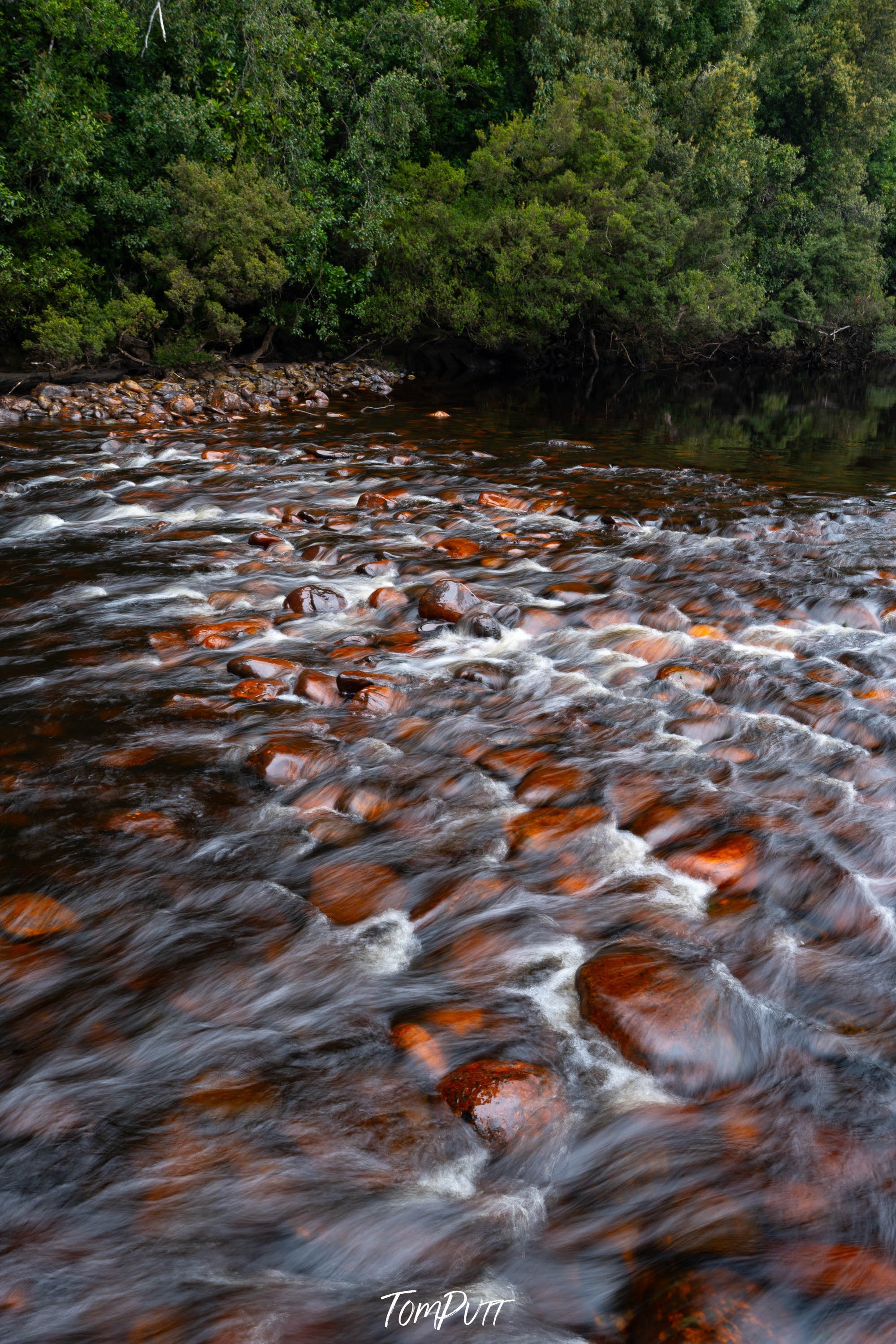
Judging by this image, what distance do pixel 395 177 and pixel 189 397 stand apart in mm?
7338

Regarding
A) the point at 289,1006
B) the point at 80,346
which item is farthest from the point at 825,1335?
the point at 80,346

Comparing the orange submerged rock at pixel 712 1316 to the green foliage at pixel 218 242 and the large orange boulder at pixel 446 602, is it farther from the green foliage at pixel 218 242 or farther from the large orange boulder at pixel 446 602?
the green foliage at pixel 218 242

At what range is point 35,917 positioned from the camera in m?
2.54

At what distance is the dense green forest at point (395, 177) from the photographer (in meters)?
13.3

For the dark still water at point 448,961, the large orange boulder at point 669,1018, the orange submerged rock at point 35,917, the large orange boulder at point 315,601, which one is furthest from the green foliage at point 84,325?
the large orange boulder at point 669,1018

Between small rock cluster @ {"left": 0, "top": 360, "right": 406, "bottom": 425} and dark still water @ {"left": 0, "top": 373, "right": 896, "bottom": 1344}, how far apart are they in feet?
24.2

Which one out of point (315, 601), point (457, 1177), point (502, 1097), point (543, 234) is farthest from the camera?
point (543, 234)

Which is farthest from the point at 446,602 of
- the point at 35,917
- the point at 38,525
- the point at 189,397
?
the point at 189,397

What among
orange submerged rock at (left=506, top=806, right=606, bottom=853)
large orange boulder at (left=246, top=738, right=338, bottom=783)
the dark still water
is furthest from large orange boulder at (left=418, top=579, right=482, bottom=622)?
orange submerged rock at (left=506, top=806, right=606, bottom=853)

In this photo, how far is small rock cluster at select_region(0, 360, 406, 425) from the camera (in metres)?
12.2

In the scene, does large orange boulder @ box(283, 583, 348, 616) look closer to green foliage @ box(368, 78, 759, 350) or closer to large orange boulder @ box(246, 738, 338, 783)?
large orange boulder @ box(246, 738, 338, 783)

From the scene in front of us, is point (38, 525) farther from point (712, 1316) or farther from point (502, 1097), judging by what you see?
point (712, 1316)

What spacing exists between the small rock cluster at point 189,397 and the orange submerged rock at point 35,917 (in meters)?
10.5

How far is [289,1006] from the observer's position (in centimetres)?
226
